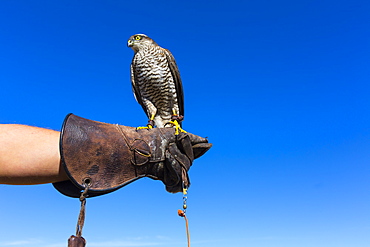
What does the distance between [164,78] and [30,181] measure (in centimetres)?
419

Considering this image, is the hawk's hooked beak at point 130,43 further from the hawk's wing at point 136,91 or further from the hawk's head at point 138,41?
the hawk's wing at point 136,91

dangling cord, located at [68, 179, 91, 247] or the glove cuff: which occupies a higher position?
the glove cuff

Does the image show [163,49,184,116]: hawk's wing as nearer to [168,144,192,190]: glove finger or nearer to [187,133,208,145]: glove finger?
[187,133,208,145]: glove finger

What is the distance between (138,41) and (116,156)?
206 inches

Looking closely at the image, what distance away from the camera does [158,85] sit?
226 inches

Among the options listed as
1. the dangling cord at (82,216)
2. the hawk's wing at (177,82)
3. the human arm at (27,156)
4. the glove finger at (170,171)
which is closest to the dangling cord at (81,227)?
the dangling cord at (82,216)

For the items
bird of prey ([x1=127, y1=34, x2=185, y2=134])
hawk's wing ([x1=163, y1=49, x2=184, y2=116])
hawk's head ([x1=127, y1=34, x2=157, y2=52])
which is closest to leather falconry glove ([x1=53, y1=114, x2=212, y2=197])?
bird of prey ([x1=127, y1=34, x2=185, y2=134])

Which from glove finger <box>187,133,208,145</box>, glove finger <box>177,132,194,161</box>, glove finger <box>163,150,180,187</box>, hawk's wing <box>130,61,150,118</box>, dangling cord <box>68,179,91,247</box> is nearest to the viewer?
dangling cord <box>68,179,91,247</box>

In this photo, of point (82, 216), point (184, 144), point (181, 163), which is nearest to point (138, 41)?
point (184, 144)

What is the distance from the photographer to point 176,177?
231cm

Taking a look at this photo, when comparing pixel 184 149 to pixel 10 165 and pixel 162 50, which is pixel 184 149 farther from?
pixel 162 50

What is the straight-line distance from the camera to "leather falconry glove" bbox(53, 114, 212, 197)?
1.81 meters

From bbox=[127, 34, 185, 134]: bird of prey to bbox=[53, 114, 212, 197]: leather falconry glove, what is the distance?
3233 mm

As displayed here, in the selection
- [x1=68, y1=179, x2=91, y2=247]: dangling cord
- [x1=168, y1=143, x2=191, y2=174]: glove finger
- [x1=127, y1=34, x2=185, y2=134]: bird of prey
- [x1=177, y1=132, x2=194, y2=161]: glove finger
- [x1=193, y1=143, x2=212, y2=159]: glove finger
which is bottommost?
[x1=68, y1=179, x2=91, y2=247]: dangling cord
